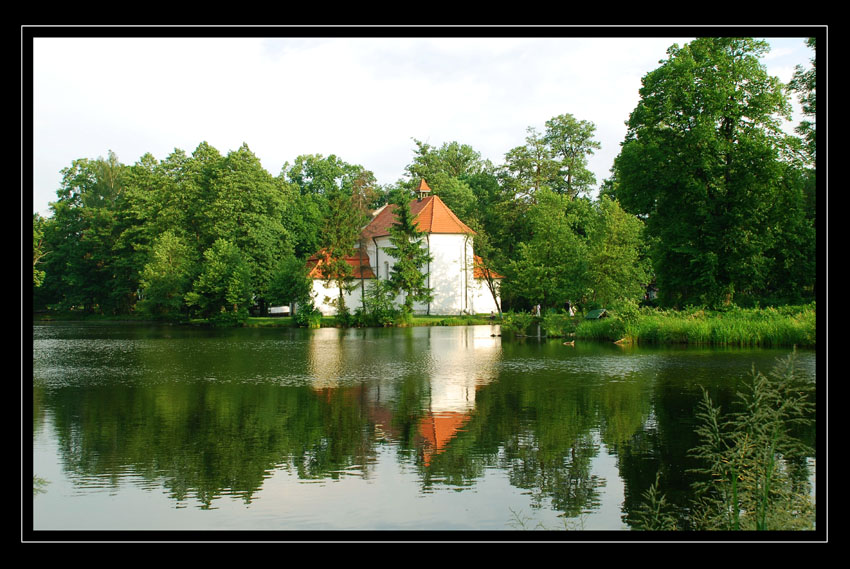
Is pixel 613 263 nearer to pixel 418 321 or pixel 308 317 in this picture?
pixel 418 321

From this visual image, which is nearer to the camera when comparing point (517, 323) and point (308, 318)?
point (517, 323)

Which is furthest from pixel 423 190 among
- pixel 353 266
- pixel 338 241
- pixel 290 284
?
pixel 290 284

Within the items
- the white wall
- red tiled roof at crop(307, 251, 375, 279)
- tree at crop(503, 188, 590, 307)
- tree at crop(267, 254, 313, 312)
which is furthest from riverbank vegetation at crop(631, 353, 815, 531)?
the white wall

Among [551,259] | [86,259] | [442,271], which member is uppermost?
[86,259]

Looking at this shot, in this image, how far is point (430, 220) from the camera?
55.2m

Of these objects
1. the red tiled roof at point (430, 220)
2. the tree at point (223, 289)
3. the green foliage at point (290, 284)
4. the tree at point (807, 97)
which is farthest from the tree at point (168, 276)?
the tree at point (807, 97)

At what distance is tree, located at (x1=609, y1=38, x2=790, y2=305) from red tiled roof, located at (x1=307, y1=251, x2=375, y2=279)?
26.4 m

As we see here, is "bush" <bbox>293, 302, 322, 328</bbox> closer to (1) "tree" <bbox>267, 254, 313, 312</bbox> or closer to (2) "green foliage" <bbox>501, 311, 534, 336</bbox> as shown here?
(1) "tree" <bbox>267, 254, 313, 312</bbox>

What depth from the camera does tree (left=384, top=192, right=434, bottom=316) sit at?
49931mm

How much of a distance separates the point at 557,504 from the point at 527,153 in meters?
49.1

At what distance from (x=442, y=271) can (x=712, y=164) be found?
28145 mm

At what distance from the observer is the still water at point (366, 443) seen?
267 inches

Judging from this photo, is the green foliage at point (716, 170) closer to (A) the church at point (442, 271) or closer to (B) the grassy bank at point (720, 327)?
(B) the grassy bank at point (720, 327)
